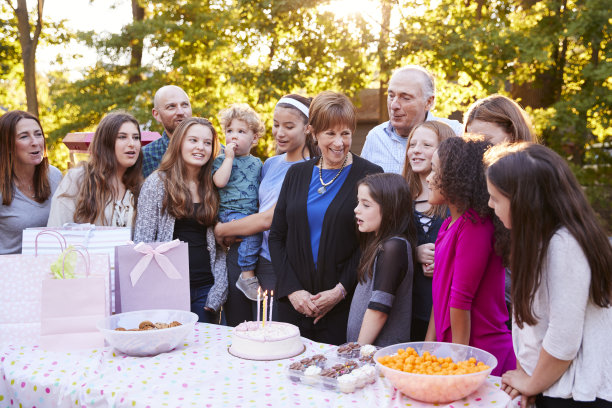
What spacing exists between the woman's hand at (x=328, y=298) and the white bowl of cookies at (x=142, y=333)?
653mm

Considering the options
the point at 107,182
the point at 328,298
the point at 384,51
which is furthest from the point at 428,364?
the point at 384,51

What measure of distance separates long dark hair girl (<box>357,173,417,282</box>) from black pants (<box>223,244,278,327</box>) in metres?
0.78

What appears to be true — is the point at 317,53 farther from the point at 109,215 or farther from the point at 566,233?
the point at 566,233

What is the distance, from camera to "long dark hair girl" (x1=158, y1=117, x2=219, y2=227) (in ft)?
9.88

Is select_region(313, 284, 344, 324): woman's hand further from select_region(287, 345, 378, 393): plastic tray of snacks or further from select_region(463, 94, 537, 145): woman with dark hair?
select_region(463, 94, 537, 145): woman with dark hair

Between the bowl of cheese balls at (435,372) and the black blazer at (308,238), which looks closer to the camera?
the bowl of cheese balls at (435,372)

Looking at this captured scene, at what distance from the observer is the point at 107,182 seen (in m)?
3.14

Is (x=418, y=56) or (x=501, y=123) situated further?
(x=418, y=56)

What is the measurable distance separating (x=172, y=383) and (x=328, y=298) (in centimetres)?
100

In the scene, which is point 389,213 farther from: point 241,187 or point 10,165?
point 10,165

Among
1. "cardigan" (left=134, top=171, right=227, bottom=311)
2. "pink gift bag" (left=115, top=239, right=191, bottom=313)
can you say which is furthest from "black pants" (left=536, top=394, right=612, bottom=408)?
"cardigan" (left=134, top=171, right=227, bottom=311)

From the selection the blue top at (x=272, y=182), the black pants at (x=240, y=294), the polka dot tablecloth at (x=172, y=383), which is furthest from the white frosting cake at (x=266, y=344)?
the blue top at (x=272, y=182)

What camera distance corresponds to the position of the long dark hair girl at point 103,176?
10.0 feet

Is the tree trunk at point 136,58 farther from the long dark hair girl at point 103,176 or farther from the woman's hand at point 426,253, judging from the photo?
the woman's hand at point 426,253
